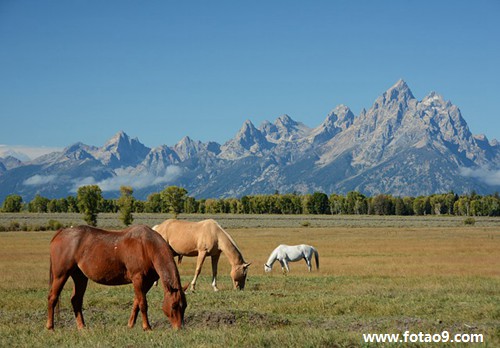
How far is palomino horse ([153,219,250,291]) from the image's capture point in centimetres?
2173

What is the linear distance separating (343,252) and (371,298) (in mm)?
28640

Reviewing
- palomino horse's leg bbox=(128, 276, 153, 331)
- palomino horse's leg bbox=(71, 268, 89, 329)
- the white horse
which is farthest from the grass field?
the white horse

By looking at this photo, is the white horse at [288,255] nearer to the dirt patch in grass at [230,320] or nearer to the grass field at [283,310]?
the grass field at [283,310]

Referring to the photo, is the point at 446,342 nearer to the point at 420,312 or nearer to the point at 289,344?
the point at 289,344

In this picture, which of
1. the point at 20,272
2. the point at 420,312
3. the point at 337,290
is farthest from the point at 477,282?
the point at 20,272

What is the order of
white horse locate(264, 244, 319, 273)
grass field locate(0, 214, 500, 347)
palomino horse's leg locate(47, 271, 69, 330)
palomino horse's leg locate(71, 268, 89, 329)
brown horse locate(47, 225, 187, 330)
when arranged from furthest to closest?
white horse locate(264, 244, 319, 273)
palomino horse's leg locate(71, 268, 89, 329)
palomino horse's leg locate(47, 271, 69, 330)
brown horse locate(47, 225, 187, 330)
grass field locate(0, 214, 500, 347)

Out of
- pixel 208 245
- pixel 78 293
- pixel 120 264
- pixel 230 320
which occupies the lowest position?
pixel 230 320

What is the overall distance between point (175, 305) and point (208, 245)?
32.5 ft

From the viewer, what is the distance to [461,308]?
15781 millimetres

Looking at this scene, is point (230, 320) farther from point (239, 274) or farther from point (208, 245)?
point (208, 245)

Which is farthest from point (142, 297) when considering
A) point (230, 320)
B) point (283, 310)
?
point (283, 310)

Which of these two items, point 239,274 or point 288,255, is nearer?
point 239,274

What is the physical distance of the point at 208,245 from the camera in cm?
2189

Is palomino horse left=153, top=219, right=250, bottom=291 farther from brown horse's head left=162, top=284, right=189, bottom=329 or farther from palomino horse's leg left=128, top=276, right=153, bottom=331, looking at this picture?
brown horse's head left=162, top=284, right=189, bottom=329
